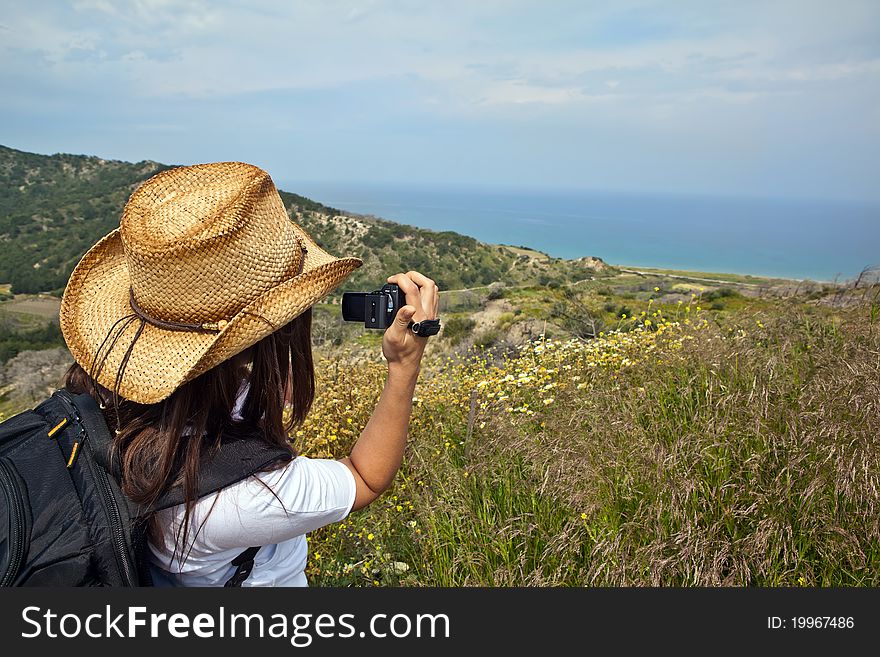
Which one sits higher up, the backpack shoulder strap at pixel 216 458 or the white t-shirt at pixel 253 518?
the backpack shoulder strap at pixel 216 458

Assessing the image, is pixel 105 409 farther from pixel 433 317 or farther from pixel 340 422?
pixel 340 422

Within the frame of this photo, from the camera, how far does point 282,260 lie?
1.50 m

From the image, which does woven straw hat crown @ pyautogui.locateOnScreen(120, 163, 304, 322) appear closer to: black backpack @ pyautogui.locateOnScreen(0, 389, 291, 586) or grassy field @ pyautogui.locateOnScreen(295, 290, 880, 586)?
black backpack @ pyautogui.locateOnScreen(0, 389, 291, 586)

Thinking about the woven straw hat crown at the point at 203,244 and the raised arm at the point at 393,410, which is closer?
the woven straw hat crown at the point at 203,244

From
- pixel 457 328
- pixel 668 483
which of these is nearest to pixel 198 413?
pixel 668 483

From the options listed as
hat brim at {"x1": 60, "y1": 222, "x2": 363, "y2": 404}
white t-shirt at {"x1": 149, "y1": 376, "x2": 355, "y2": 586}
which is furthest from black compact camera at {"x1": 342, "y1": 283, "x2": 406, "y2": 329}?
white t-shirt at {"x1": 149, "y1": 376, "x2": 355, "y2": 586}

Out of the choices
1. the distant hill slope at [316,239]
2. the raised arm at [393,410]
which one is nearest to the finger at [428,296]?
the raised arm at [393,410]

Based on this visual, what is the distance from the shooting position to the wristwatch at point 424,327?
153 cm

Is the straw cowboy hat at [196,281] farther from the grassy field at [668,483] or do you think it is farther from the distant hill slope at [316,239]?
the distant hill slope at [316,239]

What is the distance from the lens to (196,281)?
1369 mm

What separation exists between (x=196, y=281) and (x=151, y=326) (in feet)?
0.69

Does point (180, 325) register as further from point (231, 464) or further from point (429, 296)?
point (429, 296)

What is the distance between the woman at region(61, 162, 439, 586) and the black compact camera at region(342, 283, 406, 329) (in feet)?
0.24

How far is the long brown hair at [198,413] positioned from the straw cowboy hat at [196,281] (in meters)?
0.06
